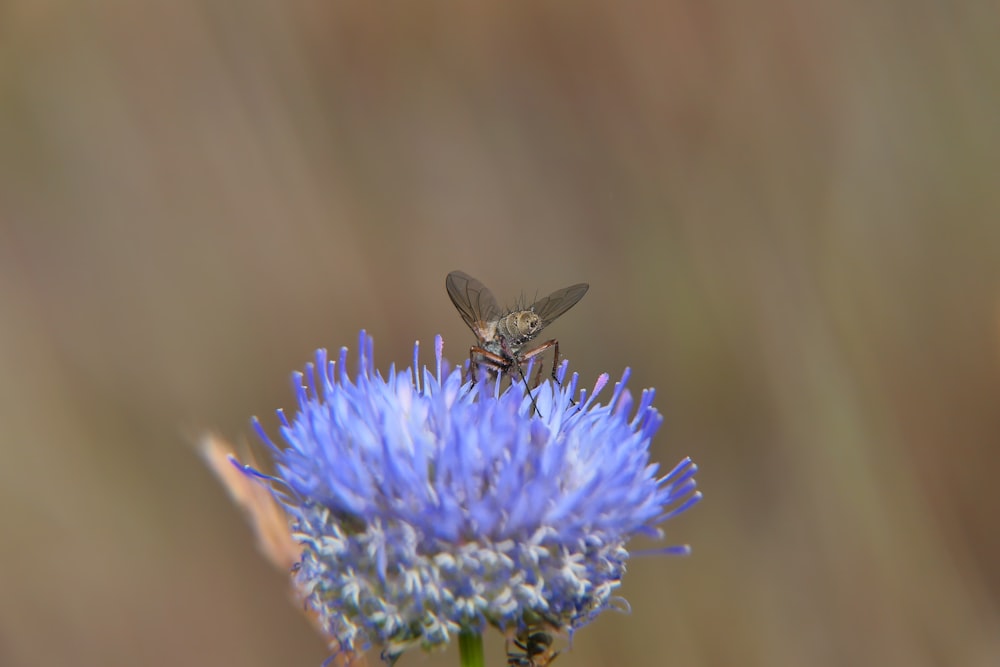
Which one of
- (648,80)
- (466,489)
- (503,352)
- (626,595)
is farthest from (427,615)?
(648,80)

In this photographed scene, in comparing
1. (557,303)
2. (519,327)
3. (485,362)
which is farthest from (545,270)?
(485,362)

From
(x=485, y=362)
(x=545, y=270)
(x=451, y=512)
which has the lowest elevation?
(x=545, y=270)

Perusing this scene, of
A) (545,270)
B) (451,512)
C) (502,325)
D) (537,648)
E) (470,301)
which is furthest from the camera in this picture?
(545,270)

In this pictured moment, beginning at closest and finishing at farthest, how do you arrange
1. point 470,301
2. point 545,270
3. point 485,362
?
point 485,362, point 470,301, point 545,270

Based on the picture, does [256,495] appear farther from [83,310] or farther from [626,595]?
[83,310]

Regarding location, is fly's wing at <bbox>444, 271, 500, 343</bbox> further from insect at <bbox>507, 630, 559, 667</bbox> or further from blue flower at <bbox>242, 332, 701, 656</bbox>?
insect at <bbox>507, 630, 559, 667</bbox>

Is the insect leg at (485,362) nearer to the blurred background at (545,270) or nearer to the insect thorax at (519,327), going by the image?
the insect thorax at (519,327)

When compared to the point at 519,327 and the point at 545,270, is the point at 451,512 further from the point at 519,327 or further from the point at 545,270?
the point at 545,270
